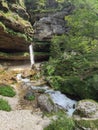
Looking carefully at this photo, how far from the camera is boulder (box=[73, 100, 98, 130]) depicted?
541 inches

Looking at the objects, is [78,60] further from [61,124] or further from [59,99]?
[61,124]

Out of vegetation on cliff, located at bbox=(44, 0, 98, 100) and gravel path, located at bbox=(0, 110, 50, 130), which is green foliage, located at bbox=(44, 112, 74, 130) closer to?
gravel path, located at bbox=(0, 110, 50, 130)

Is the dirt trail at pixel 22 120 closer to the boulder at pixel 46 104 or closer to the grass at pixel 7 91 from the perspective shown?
the boulder at pixel 46 104

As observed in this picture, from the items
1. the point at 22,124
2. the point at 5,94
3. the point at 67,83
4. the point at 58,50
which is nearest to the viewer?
the point at 22,124

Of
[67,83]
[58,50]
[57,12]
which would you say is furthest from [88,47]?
[57,12]

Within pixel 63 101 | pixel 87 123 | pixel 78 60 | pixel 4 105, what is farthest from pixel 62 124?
pixel 78 60

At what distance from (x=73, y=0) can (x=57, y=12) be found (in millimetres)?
3720

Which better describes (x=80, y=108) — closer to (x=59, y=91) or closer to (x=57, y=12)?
(x=59, y=91)

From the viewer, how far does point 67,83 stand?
2023cm

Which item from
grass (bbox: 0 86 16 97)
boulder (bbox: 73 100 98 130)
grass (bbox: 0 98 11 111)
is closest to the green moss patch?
boulder (bbox: 73 100 98 130)

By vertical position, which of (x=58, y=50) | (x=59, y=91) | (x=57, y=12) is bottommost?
(x=59, y=91)

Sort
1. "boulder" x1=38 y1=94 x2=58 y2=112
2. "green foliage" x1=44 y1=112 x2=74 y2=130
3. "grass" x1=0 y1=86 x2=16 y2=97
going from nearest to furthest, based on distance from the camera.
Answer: "green foliage" x1=44 y1=112 x2=74 y2=130 < "boulder" x1=38 y1=94 x2=58 y2=112 < "grass" x1=0 y1=86 x2=16 y2=97

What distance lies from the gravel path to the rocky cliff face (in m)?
10.5

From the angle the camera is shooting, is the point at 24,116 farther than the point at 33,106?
No
